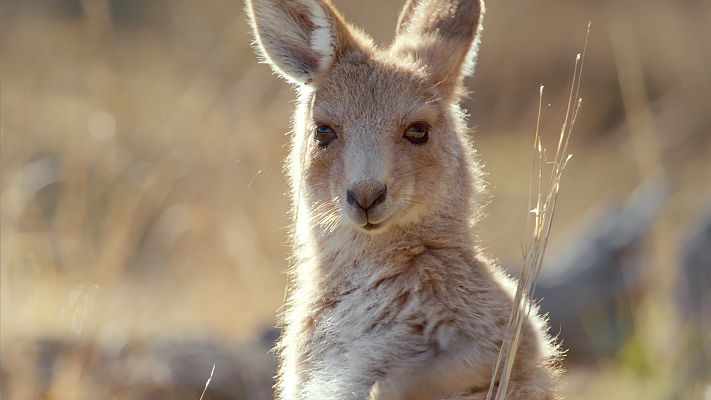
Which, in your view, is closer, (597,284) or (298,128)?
(298,128)

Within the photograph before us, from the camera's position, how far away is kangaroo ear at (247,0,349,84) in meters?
5.15

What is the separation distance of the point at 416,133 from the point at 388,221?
1.62ft

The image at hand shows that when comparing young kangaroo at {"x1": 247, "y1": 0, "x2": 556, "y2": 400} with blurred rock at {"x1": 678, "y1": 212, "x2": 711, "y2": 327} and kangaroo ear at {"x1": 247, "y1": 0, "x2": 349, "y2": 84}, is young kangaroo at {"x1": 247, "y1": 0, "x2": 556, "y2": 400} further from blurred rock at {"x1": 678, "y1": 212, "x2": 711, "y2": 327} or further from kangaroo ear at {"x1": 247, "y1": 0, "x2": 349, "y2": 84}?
blurred rock at {"x1": 678, "y1": 212, "x2": 711, "y2": 327}

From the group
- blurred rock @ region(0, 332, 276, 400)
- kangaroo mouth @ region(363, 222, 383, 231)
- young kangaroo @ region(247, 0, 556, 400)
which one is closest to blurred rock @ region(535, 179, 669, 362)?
blurred rock @ region(0, 332, 276, 400)

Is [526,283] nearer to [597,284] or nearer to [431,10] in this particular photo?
[431,10]

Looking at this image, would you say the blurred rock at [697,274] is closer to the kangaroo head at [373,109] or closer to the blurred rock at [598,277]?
the blurred rock at [598,277]

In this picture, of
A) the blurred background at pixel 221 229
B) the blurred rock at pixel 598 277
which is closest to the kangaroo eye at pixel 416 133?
the blurred background at pixel 221 229

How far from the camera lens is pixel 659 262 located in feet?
22.0

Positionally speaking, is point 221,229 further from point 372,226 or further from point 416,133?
point 372,226

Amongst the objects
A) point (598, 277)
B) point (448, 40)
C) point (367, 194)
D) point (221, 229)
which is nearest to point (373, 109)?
point (367, 194)

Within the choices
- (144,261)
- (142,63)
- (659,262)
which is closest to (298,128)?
(659,262)

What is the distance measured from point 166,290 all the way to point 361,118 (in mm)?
4914

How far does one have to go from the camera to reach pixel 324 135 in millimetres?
5027

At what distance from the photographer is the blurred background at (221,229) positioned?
6348 millimetres
